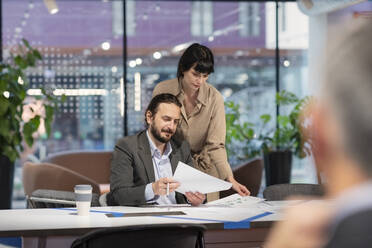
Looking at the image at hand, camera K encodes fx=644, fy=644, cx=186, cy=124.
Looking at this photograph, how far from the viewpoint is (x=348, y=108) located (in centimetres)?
61

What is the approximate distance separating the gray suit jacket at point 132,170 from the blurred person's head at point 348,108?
276cm

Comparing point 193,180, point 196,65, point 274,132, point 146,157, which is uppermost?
point 196,65

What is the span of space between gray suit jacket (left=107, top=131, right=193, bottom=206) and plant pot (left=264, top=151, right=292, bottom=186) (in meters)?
4.54

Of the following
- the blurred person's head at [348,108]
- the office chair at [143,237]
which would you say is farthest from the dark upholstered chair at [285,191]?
the blurred person's head at [348,108]

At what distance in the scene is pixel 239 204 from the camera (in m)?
3.46

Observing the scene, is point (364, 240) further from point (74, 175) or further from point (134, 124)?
point (134, 124)

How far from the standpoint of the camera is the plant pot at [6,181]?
22.5 feet

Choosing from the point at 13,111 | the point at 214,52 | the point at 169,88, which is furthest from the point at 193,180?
the point at 214,52

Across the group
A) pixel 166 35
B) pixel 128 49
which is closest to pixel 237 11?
pixel 166 35

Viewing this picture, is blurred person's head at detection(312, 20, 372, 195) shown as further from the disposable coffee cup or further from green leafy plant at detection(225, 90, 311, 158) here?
green leafy plant at detection(225, 90, 311, 158)

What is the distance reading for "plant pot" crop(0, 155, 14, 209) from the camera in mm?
6855

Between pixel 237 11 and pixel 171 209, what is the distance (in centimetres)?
575

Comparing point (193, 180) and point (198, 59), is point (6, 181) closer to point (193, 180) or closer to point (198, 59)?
point (198, 59)

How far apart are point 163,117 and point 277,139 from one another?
474 cm
